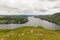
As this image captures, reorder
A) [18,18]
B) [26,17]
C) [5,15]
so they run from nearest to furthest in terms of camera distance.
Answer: [26,17] → [18,18] → [5,15]

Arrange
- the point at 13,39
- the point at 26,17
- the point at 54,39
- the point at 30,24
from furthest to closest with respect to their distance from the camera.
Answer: the point at 26,17 → the point at 30,24 → the point at 13,39 → the point at 54,39

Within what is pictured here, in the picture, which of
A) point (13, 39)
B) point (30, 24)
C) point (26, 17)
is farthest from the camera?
point (26, 17)

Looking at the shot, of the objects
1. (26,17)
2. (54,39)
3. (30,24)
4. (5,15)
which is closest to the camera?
(54,39)

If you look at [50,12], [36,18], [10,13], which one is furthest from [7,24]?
[50,12]

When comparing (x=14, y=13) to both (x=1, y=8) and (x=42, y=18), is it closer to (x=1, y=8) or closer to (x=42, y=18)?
(x=1, y=8)

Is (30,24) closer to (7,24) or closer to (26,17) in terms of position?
(26,17)

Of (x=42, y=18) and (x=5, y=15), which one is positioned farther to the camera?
(x=5, y=15)

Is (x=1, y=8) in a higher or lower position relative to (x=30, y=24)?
higher

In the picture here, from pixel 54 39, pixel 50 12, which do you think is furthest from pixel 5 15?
pixel 54 39

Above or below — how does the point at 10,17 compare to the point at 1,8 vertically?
below
